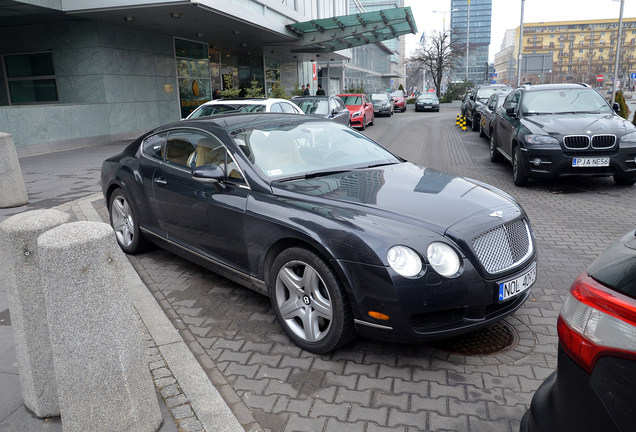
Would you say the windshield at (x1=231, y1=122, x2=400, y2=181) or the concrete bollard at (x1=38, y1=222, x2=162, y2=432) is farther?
the windshield at (x1=231, y1=122, x2=400, y2=181)

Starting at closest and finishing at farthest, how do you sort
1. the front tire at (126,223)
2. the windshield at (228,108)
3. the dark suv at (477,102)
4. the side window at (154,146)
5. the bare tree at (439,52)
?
1. the side window at (154,146)
2. the front tire at (126,223)
3. the windshield at (228,108)
4. the dark suv at (477,102)
5. the bare tree at (439,52)

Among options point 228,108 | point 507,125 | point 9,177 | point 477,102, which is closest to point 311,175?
point 9,177

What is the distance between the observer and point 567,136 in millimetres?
8383

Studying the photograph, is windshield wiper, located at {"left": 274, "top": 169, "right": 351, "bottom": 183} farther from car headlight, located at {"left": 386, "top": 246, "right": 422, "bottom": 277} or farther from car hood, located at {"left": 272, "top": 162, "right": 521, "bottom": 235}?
car headlight, located at {"left": 386, "top": 246, "right": 422, "bottom": 277}

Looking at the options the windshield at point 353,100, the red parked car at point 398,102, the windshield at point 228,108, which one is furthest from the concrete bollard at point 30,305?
the red parked car at point 398,102

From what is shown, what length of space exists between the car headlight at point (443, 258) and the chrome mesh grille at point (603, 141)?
6.53m

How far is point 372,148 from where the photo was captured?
496 centimetres

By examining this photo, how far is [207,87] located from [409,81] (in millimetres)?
101961

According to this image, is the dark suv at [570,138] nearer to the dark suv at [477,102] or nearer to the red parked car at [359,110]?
the dark suv at [477,102]

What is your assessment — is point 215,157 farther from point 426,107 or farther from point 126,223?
point 426,107

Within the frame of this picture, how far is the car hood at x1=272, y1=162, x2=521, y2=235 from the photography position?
3342 millimetres

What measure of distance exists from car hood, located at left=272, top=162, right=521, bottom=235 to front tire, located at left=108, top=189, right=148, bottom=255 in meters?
2.32

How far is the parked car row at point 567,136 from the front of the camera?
834cm

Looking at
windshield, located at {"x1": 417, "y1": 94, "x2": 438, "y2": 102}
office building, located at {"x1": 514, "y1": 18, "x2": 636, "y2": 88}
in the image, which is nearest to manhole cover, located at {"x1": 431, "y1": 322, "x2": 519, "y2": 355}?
windshield, located at {"x1": 417, "y1": 94, "x2": 438, "y2": 102}
